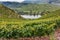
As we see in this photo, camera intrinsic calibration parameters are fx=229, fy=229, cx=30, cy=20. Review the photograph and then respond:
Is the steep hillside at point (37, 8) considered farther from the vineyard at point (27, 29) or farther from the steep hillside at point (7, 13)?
the vineyard at point (27, 29)

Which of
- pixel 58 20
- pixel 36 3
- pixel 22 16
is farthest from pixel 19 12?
pixel 58 20

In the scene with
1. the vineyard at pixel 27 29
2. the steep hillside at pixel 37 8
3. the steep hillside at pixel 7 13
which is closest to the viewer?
the vineyard at pixel 27 29

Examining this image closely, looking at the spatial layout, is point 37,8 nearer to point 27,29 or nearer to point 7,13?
point 7,13

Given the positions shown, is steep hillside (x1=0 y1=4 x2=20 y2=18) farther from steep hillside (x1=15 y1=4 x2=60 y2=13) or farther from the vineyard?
the vineyard

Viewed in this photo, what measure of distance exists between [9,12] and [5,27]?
429cm

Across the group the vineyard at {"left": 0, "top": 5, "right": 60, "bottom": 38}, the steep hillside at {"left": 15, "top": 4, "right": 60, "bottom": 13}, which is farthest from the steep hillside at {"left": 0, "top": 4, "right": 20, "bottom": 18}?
the vineyard at {"left": 0, "top": 5, "right": 60, "bottom": 38}

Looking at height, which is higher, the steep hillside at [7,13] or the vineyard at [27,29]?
the vineyard at [27,29]

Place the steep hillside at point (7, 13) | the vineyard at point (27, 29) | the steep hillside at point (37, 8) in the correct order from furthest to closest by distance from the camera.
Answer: the steep hillside at point (37, 8)
the steep hillside at point (7, 13)
the vineyard at point (27, 29)

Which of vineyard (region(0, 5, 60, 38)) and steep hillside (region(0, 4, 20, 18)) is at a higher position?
vineyard (region(0, 5, 60, 38))

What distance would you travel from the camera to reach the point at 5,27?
981 centimetres

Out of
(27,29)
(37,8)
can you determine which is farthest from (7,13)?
(27,29)

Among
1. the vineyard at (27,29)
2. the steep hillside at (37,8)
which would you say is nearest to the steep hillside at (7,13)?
the steep hillside at (37,8)

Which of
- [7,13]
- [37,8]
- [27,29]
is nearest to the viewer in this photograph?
[27,29]

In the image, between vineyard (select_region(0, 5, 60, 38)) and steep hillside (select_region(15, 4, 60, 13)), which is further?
steep hillside (select_region(15, 4, 60, 13))
